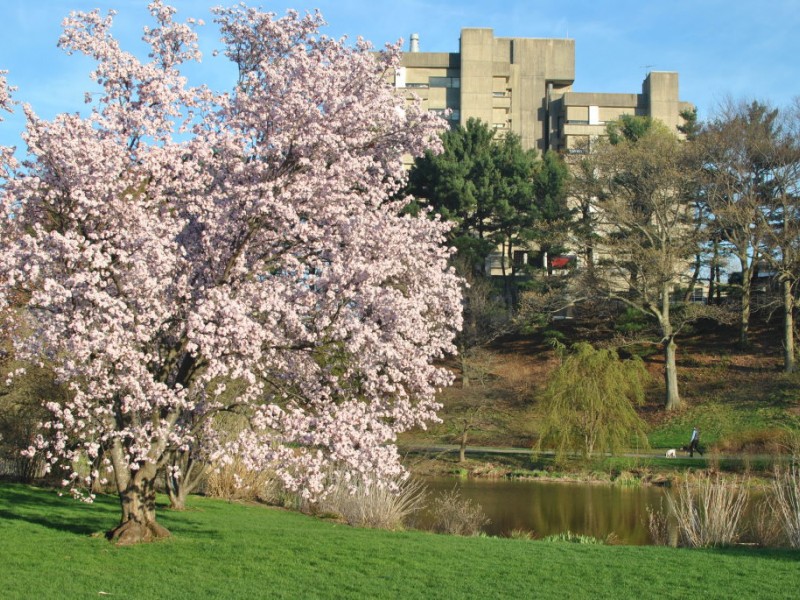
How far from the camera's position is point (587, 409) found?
99.0ft

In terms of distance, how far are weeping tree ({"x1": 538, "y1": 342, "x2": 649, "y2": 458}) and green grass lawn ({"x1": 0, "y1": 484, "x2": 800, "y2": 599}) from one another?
15.2 meters

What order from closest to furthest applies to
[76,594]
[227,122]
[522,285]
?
[76,594] → [227,122] → [522,285]

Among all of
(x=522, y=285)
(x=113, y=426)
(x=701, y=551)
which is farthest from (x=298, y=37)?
(x=522, y=285)

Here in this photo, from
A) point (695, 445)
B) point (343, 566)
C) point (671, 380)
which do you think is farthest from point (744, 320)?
point (343, 566)

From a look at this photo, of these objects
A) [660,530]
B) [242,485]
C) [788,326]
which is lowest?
[660,530]

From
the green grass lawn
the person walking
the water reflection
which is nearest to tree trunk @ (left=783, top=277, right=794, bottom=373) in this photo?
the person walking

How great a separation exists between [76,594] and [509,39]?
68.5 m

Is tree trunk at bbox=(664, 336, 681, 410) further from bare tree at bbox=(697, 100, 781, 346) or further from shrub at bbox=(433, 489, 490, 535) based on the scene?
shrub at bbox=(433, 489, 490, 535)

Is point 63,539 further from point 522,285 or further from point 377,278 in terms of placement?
point 522,285

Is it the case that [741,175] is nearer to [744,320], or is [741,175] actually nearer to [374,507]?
[744,320]

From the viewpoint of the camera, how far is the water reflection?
20078 mm

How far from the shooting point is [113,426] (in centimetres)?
1182

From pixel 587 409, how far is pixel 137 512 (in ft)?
66.5

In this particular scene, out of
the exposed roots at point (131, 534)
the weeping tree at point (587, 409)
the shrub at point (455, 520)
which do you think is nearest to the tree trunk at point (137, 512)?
the exposed roots at point (131, 534)
